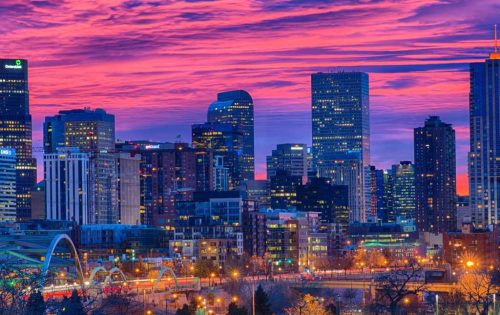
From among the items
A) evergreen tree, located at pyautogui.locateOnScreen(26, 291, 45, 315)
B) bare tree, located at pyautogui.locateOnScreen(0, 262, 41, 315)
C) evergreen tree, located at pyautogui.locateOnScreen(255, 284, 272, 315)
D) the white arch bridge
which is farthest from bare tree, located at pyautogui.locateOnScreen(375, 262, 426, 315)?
bare tree, located at pyautogui.locateOnScreen(0, 262, 41, 315)

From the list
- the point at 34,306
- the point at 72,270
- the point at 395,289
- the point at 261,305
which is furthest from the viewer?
the point at 72,270

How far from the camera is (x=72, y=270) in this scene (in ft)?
575

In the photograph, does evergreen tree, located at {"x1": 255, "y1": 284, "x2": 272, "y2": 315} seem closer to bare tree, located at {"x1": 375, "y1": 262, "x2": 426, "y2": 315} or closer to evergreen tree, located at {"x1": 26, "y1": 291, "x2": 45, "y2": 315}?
bare tree, located at {"x1": 375, "y1": 262, "x2": 426, "y2": 315}

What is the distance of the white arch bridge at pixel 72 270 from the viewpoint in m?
138

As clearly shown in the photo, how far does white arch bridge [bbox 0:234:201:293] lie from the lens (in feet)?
454

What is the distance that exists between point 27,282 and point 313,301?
5545 cm

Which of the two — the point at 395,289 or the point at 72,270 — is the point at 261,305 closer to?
the point at 395,289

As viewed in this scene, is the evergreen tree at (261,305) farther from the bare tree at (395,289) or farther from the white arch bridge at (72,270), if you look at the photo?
the white arch bridge at (72,270)

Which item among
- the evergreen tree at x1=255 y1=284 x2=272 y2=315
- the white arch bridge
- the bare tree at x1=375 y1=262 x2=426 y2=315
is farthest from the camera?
the white arch bridge

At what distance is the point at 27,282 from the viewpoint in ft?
246

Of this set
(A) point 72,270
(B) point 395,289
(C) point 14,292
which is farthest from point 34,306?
(A) point 72,270

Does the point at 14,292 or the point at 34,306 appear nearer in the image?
the point at 14,292

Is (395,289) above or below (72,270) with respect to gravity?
above

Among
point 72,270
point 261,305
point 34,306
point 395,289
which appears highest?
point 34,306
